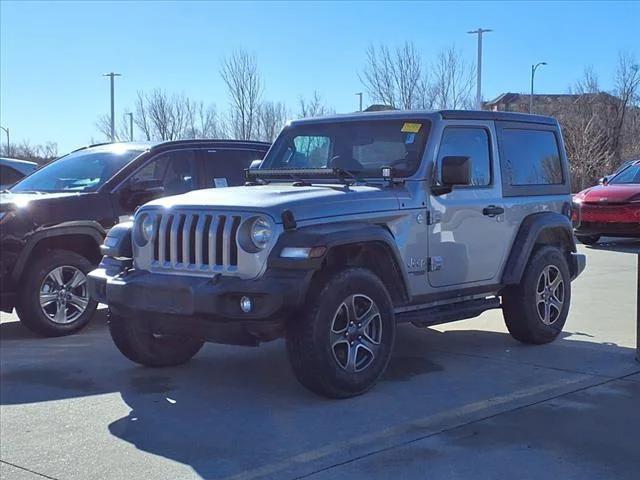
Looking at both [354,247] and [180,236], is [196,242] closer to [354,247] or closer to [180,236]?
[180,236]

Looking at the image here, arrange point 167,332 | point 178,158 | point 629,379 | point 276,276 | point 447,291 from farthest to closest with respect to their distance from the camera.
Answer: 1. point 178,158
2. point 447,291
3. point 629,379
4. point 167,332
5. point 276,276

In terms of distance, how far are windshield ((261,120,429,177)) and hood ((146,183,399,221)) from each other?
1.38 ft

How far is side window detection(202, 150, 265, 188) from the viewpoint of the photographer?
8.43 m

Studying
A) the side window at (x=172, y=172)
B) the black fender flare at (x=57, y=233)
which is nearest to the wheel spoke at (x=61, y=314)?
the black fender flare at (x=57, y=233)

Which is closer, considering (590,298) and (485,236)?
(485,236)

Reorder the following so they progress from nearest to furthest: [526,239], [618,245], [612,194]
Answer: [526,239], [612,194], [618,245]

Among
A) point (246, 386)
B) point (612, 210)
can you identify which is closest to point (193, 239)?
point (246, 386)

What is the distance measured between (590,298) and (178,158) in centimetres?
513

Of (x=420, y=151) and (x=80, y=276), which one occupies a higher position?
(x=420, y=151)

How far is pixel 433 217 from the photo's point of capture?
6012mm

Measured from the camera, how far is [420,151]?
6.11 metres

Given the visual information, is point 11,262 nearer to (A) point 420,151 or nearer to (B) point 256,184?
(B) point 256,184

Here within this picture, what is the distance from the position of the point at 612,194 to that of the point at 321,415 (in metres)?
10.9

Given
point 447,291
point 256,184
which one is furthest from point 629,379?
point 256,184
